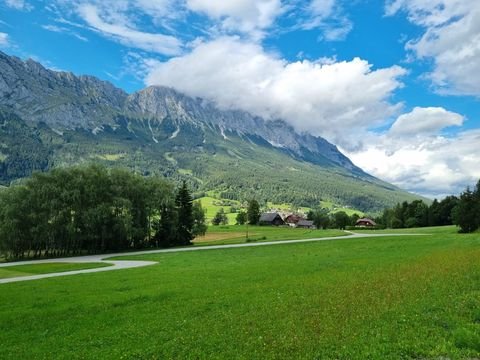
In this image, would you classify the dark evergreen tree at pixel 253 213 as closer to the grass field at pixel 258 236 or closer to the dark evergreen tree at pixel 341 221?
the dark evergreen tree at pixel 341 221

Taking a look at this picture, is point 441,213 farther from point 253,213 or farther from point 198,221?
point 198,221

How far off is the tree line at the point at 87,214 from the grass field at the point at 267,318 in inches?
2074

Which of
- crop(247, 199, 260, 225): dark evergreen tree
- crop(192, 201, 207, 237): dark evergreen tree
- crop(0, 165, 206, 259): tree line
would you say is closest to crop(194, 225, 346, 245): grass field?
crop(192, 201, 207, 237): dark evergreen tree

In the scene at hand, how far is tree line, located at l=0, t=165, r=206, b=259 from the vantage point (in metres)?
75.9

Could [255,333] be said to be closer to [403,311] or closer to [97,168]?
[403,311]

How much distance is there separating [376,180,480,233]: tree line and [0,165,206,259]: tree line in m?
62.6

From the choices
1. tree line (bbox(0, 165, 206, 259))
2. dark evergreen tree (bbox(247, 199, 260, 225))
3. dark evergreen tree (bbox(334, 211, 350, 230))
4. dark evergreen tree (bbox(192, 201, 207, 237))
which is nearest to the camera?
tree line (bbox(0, 165, 206, 259))

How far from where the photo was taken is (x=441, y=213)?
448 ft

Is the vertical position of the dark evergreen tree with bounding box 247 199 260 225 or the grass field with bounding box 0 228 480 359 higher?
the dark evergreen tree with bounding box 247 199 260 225

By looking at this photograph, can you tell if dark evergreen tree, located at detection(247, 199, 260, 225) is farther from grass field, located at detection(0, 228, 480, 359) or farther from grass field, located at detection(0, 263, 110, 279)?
grass field, located at detection(0, 228, 480, 359)

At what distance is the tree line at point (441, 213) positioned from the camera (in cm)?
7962

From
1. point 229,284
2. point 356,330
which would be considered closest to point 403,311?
point 356,330

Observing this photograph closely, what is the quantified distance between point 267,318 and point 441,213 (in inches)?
5510

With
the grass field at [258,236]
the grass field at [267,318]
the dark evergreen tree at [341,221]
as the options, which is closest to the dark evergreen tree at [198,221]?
the grass field at [258,236]
